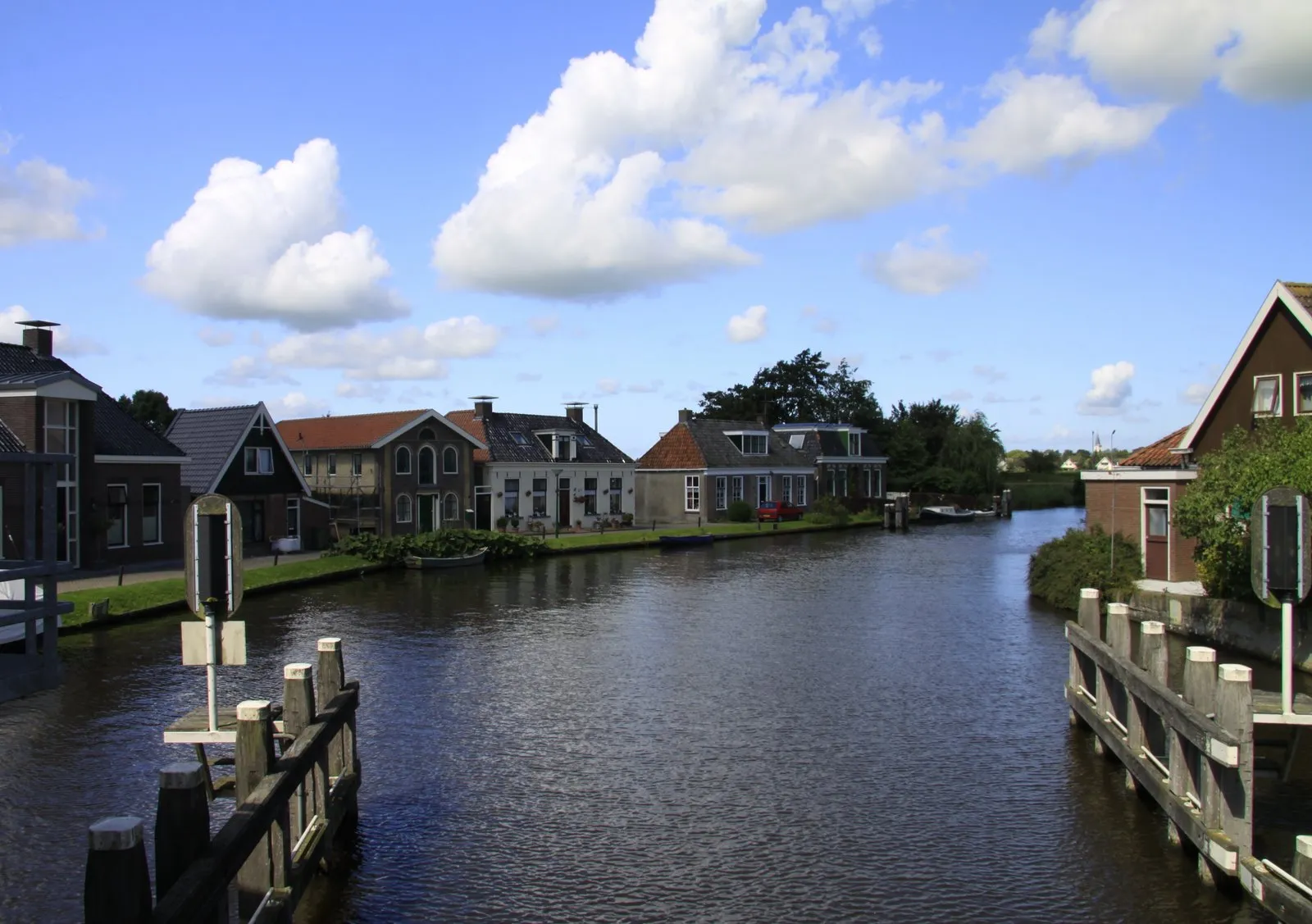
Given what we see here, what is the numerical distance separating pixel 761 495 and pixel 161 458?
40.6 meters

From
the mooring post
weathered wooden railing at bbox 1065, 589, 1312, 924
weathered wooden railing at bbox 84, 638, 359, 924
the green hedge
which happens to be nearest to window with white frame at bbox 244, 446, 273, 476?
the green hedge

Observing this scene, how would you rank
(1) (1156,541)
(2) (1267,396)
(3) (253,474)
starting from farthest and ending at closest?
(3) (253,474), (1) (1156,541), (2) (1267,396)

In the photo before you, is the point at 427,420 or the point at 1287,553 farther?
the point at 427,420

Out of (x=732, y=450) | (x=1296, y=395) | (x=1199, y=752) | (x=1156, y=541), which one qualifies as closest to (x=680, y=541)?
(x=732, y=450)

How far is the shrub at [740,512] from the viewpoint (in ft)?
209

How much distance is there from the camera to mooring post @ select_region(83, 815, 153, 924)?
471cm

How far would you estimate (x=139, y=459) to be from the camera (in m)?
34.2

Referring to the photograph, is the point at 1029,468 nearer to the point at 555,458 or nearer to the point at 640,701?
the point at 555,458

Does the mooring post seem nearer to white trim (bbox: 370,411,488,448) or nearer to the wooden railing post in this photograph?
the wooden railing post

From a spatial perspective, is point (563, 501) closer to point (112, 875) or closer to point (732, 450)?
point (732, 450)

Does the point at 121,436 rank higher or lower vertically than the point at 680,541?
higher

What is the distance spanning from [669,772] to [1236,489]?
12.9 meters

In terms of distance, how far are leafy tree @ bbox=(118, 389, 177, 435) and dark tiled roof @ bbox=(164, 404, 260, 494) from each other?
34.3 metres

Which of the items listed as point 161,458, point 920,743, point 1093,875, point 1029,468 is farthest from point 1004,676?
point 1029,468
